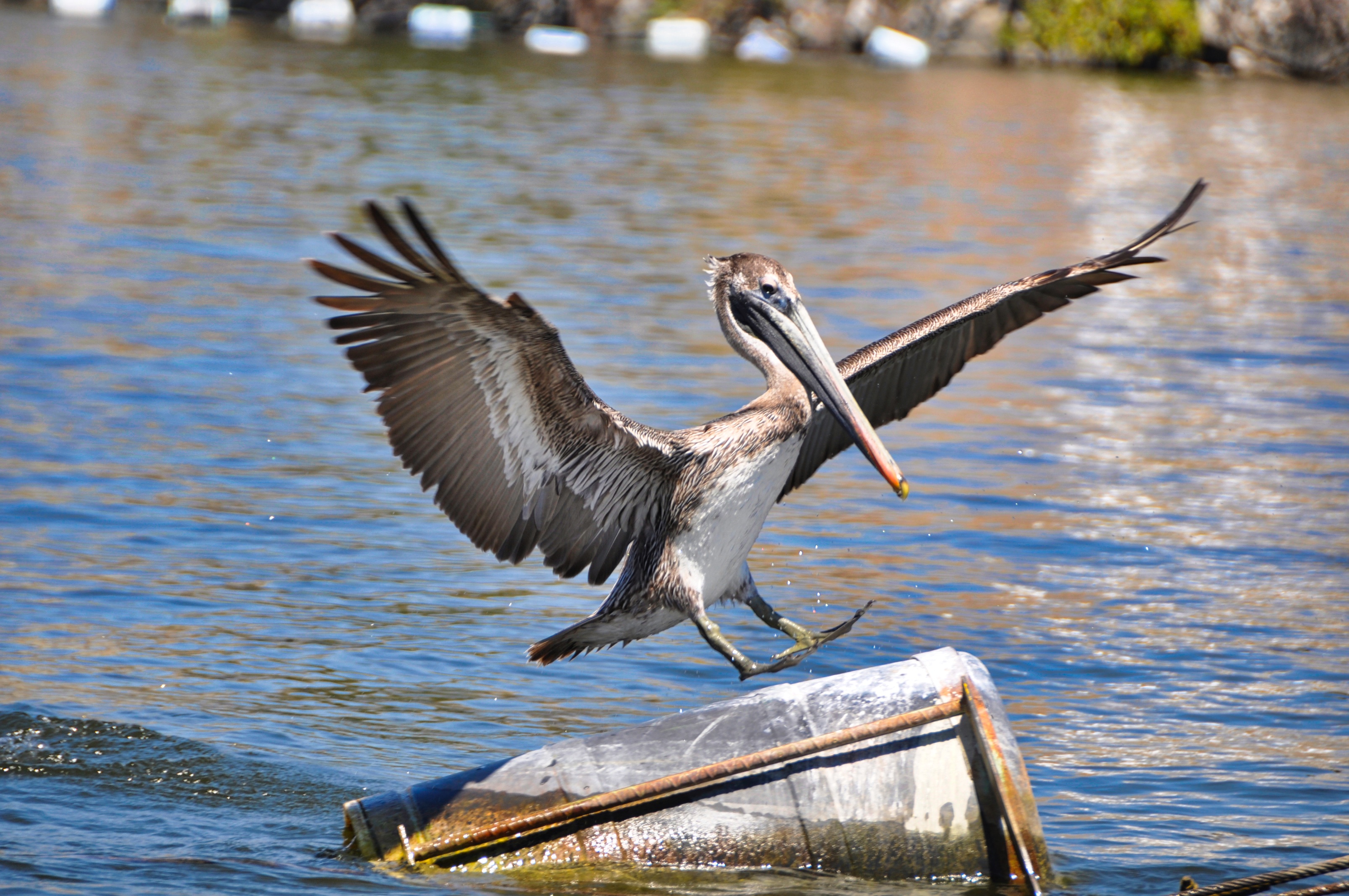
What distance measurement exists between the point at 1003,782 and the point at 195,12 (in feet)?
154

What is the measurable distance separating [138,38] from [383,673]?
3788 cm

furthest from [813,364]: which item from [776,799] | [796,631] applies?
[776,799]

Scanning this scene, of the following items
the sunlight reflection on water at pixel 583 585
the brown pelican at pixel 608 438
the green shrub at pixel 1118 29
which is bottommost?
the sunlight reflection on water at pixel 583 585

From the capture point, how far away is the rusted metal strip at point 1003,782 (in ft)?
14.6

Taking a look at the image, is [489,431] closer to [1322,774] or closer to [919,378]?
[919,378]

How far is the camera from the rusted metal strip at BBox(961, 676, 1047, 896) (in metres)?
4.46

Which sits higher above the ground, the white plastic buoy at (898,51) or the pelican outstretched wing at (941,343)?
the white plastic buoy at (898,51)

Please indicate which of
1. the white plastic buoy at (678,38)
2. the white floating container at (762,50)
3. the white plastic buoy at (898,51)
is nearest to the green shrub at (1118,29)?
the white plastic buoy at (898,51)

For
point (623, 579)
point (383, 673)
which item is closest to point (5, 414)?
point (383, 673)

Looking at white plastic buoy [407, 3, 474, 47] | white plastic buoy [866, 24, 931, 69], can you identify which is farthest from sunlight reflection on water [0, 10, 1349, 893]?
white plastic buoy [407, 3, 474, 47]

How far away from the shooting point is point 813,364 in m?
5.49

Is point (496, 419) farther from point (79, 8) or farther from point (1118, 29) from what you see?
point (79, 8)

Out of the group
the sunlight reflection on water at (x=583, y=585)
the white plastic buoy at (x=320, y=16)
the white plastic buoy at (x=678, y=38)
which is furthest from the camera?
the white plastic buoy at (x=320, y=16)

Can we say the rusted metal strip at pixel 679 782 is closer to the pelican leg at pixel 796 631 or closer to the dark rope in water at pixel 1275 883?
the pelican leg at pixel 796 631
